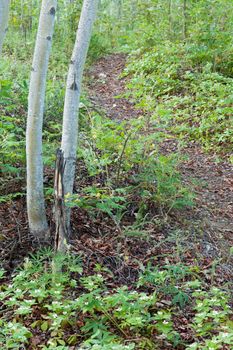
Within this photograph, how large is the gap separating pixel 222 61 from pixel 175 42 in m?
2.20

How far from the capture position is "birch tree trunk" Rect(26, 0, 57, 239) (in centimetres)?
380

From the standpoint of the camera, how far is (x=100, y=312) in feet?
11.7

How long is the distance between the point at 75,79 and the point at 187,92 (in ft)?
→ 20.7

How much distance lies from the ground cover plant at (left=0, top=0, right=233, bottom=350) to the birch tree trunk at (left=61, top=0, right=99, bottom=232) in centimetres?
47

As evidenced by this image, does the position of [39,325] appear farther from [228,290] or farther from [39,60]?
[39,60]

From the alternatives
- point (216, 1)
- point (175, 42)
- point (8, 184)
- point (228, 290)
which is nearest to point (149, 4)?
point (175, 42)

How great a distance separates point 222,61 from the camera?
10484 mm

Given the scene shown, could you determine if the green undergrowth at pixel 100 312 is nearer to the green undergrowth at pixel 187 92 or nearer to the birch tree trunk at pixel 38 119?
the birch tree trunk at pixel 38 119

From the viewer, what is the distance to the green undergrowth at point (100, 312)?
10.5 ft

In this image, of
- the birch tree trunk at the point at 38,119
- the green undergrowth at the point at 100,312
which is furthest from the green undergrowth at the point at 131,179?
the green undergrowth at the point at 100,312

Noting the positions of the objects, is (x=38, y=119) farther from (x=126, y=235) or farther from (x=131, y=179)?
(x=131, y=179)

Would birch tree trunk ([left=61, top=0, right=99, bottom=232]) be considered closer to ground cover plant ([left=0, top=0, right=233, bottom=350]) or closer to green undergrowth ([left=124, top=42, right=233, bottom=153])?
ground cover plant ([left=0, top=0, right=233, bottom=350])


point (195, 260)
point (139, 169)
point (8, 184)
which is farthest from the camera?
point (139, 169)

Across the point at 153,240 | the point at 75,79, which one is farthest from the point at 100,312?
the point at 75,79
